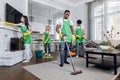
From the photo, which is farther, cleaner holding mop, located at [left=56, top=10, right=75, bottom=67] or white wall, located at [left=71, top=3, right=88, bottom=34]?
white wall, located at [left=71, top=3, right=88, bottom=34]

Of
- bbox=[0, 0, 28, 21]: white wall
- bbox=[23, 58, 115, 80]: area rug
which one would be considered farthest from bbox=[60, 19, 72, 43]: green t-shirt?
bbox=[0, 0, 28, 21]: white wall

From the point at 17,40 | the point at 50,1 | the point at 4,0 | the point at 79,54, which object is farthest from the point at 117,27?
the point at 4,0

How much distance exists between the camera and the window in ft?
17.5

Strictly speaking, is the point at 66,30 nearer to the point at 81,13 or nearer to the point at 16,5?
the point at 16,5

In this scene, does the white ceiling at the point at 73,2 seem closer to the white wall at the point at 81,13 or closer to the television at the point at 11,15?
the white wall at the point at 81,13

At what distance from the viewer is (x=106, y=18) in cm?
575

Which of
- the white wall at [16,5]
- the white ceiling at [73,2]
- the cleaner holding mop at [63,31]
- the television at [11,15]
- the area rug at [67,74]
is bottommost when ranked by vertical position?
the area rug at [67,74]

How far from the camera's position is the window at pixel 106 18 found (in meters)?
5.33

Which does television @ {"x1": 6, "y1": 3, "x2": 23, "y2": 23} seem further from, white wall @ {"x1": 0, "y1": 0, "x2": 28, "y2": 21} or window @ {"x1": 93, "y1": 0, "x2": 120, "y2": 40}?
window @ {"x1": 93, "y1": 0, "x2": 120, "y2": 40}

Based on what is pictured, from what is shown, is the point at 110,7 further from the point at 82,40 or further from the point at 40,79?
the point at 40,79

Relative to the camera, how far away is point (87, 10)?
6.46 m

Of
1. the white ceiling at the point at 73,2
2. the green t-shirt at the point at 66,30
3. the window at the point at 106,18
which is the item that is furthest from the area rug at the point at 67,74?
the white ceiling at the point at 73,2

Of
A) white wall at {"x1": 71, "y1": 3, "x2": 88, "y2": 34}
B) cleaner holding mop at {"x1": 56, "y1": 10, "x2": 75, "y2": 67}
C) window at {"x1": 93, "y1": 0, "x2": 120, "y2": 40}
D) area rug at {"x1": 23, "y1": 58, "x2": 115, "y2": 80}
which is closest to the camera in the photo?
area rug at {"x1": 23, "y1": 58, "x2": 115, "y2": 80}

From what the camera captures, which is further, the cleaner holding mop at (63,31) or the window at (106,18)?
the window at (106,18)
